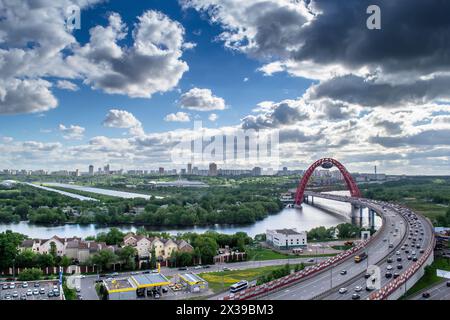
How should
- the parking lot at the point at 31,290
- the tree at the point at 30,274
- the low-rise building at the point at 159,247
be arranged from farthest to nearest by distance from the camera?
the low-rise building at the point at 159,247 < the tree at the point at 30,274 < the parking lot at the point at 31,290

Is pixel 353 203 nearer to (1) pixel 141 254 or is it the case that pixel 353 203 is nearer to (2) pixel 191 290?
(1) pixel 141 254

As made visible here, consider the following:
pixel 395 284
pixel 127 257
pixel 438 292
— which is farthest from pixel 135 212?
pixel 395 284

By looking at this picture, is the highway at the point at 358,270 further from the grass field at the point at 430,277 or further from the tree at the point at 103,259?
the tree at the point at 103,259

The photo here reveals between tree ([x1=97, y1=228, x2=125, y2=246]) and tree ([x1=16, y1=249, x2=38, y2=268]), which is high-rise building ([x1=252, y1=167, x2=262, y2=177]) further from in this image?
tree ([x1=16, y1=249, x2=38, y2=268])

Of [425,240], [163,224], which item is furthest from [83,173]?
[425,240]

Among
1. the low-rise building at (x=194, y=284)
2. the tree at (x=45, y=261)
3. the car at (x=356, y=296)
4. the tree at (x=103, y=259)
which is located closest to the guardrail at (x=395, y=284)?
the car at (x=356, y=296)

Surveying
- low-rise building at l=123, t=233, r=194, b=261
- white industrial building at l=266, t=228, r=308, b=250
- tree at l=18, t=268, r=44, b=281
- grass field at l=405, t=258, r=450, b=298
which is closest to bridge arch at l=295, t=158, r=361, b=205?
white industrial building at l=266, t=228, r=308, b=250
